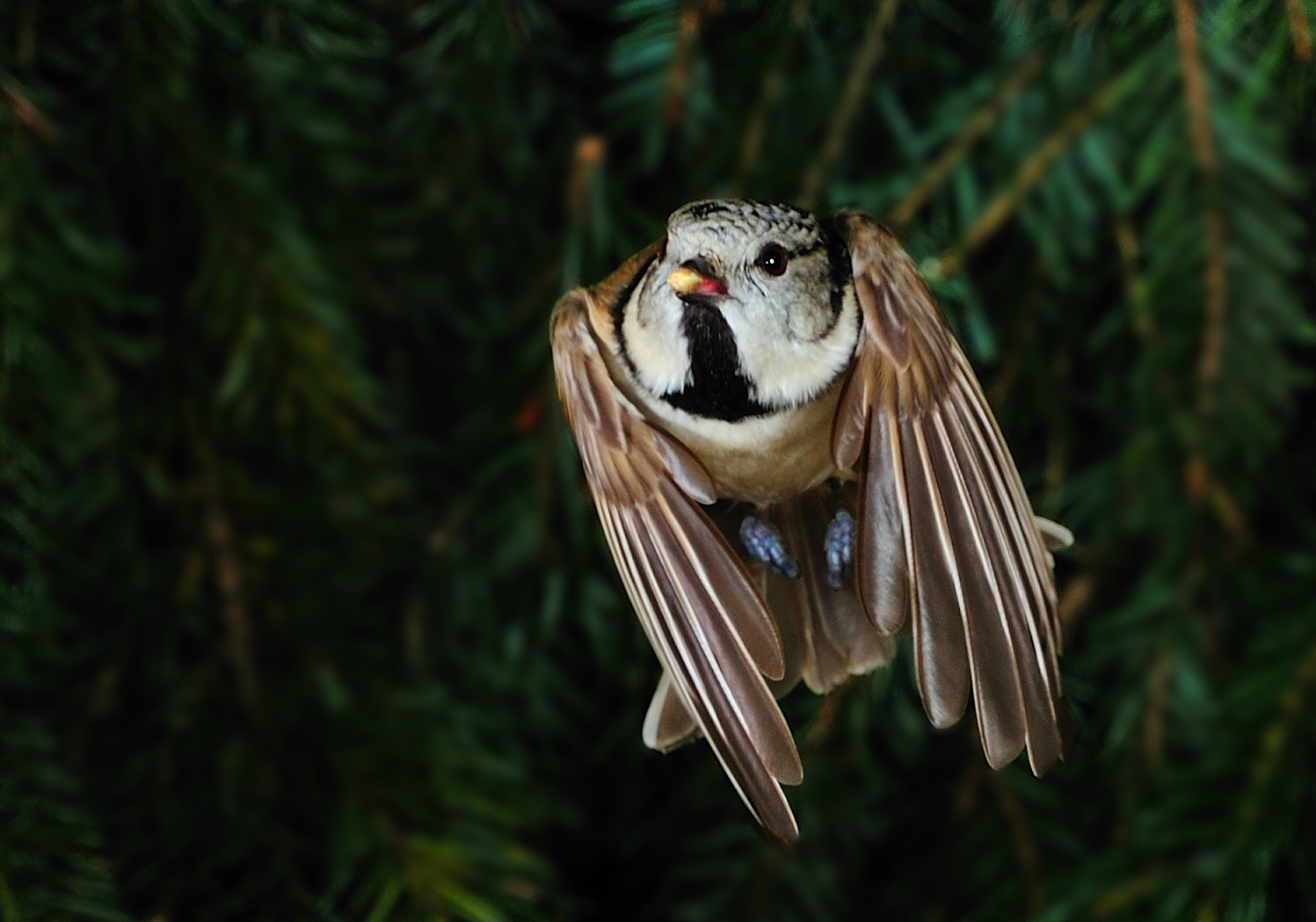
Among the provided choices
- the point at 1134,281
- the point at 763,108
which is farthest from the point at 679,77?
the point at 1134,281

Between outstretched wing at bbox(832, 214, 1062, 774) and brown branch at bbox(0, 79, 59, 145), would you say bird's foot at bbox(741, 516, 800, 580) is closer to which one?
outstretched wing at bbox(832, 214, 1062, 774)

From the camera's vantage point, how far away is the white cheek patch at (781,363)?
0.54 metres

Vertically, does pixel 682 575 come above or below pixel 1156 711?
above

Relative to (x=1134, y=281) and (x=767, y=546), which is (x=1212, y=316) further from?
(x=767, y=546)

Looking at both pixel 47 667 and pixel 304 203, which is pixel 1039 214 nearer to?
pixel 304 203

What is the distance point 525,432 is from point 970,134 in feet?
0.94

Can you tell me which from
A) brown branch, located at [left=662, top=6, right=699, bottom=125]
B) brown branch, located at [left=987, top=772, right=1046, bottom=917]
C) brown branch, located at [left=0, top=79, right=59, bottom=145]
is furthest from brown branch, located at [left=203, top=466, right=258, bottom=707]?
brown branch, located at [left=987, top=772, right=1046, bottom=917]

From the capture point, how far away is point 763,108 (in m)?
0.72

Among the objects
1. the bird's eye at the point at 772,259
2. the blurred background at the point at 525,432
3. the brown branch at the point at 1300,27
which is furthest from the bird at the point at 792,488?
the brown branch at the point at 1300,27

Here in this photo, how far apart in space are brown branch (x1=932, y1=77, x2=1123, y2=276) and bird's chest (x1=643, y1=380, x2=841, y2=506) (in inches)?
7.8

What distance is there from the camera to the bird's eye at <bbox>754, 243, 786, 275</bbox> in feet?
1.68

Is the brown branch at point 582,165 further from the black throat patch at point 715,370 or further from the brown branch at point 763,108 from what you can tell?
the black throat patch at point 715,370

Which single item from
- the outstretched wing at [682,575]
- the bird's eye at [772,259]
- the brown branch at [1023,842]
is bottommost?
the brown branch at [1023,842]

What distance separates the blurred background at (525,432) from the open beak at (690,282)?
7.3 inches
